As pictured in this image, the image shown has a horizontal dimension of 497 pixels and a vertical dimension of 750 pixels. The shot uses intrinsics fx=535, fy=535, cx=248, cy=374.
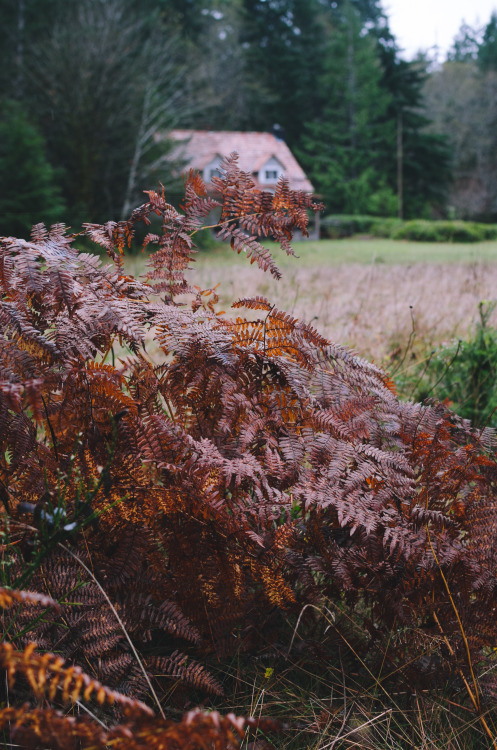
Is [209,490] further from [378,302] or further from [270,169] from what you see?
[270,169]

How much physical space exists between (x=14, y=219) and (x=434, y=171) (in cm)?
3548

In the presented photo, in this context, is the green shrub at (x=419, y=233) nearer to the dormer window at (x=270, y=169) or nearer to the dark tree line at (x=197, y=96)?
the dark tree line at (x=197, y=96)

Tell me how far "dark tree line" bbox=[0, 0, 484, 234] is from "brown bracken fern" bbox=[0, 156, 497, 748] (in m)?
10.5

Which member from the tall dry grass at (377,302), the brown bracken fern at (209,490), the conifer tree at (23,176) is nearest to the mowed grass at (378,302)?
the tall dry grass at (377,302)

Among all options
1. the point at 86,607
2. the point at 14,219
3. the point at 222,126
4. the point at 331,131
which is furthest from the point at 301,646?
the point at 331,131

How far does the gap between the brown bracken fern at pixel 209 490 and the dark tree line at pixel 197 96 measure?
10.5 m

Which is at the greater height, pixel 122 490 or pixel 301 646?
pixel 122 490

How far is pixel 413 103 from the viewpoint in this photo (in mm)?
40188

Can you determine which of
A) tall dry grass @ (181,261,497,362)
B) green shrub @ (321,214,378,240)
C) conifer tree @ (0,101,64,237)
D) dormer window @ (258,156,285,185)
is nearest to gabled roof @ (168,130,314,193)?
dormer window @ (258,156,285,185)

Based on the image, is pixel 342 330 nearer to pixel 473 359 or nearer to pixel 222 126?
pixel 473 359

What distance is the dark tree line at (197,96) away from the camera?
17922mm

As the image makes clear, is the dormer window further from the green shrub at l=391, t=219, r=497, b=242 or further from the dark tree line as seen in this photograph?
the green shrub at l=391, t=219, r=497, b=242

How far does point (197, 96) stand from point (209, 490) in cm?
2735

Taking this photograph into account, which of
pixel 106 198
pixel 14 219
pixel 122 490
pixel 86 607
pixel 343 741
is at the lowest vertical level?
pixel 343 741
